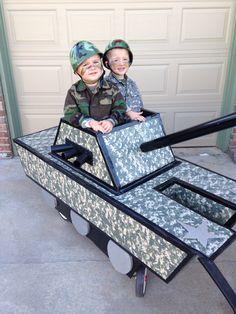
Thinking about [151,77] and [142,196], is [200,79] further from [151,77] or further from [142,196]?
[142,196]

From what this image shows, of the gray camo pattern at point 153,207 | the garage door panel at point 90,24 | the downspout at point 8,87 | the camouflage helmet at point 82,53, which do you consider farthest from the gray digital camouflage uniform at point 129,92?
the downspout at point 8,87

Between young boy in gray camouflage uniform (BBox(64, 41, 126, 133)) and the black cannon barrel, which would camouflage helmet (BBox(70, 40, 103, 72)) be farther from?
the black cannon barrel

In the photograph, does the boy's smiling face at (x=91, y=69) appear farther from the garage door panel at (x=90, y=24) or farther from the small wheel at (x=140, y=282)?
the garage door panel at (x=90, y=24)

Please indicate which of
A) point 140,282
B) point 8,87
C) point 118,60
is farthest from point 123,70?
point 8,87

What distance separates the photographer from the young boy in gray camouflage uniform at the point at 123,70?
196cm

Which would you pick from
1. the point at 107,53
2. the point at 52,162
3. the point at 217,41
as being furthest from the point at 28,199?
the point at 217,41

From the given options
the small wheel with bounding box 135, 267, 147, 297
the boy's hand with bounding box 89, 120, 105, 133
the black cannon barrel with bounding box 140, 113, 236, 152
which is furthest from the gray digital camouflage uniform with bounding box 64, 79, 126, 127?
the small wheel with bounding box 135, 267, 147, 297

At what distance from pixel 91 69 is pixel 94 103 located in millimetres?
224

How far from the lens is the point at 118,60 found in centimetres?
197

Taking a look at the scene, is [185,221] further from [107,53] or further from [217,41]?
[217,41]

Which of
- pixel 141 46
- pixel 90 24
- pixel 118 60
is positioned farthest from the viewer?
pixel 141 46

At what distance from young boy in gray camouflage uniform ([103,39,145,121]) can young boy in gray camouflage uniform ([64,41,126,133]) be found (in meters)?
0.13

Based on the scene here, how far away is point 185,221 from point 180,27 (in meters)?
2.24

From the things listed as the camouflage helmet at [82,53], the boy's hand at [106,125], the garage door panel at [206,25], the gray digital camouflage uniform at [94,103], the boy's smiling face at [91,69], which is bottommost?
the boy's hand at [106,125]
